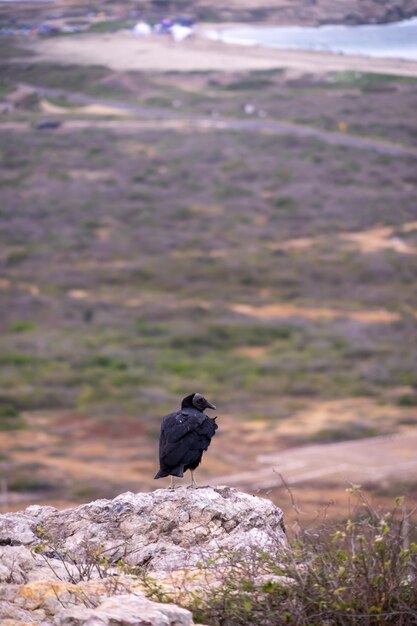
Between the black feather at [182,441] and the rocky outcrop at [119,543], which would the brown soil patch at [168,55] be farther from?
the rocky outcrop at [119,543]

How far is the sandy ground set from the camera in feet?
73.5

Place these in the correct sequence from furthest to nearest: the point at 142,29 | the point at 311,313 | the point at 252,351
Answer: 1. the point at 311,313
2. the point at 142,29
3. the point at 252,351

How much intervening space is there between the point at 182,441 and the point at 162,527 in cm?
46

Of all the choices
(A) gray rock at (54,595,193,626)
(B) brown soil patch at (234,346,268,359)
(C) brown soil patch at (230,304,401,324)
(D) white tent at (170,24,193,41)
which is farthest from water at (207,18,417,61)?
(A) gray rock at (54,595,193,626)

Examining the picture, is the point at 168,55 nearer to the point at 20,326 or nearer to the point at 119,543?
the point at 20,326

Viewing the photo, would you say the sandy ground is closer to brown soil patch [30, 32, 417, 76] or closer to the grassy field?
brown soil patch [30, 32, 417, 76]

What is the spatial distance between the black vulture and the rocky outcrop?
0.22 m

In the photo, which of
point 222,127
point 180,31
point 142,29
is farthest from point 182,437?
point 222,127

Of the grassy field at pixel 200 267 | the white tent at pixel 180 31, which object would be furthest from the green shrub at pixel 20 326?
the white tent at pixel 180 31

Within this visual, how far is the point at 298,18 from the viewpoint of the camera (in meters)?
18.9

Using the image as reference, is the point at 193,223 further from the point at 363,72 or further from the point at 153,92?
the point at 363,72

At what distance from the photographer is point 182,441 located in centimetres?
517

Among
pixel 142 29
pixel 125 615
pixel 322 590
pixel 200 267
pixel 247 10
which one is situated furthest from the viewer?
pixel 200 267

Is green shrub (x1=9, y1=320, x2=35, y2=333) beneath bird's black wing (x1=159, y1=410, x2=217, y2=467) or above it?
above
